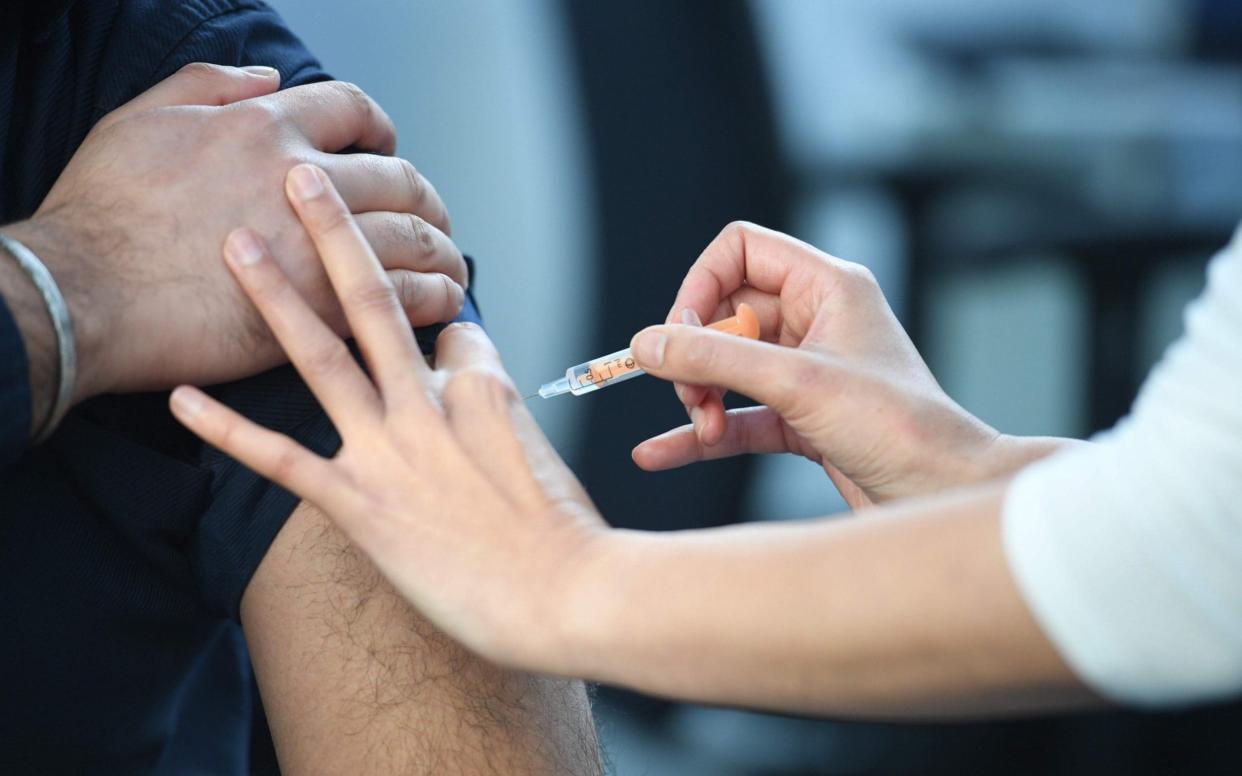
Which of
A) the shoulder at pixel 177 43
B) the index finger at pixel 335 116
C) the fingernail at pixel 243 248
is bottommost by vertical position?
the fingernail at pixel 243 248

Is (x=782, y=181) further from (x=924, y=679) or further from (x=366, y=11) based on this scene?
(x=924, y=679)

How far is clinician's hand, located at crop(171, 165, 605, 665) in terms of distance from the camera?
691 millimetres

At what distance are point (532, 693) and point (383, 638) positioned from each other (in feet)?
0.47

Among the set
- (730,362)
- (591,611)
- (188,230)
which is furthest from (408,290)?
(591,611)

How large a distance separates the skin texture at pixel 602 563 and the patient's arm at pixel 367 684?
0.69 feet

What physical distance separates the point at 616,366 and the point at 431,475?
0.39 m

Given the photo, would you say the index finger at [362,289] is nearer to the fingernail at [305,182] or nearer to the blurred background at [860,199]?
the fingernail at [305,182]

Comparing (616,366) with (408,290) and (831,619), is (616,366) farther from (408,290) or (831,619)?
(831,619)

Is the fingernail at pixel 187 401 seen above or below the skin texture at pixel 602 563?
above

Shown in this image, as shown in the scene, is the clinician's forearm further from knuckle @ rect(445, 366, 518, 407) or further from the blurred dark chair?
the blurred dark chair

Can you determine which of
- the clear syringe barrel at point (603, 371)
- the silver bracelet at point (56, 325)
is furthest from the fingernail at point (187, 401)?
the clear syringe barrel at point (603, 371)

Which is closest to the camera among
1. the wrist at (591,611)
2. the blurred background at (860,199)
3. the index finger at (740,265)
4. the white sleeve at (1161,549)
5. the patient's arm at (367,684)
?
the white sleeve at (1161,549)

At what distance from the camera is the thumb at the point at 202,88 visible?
929 mm

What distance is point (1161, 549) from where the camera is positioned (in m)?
0.56
